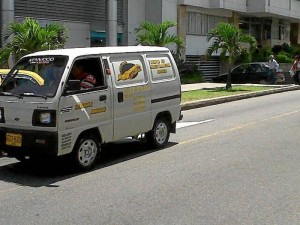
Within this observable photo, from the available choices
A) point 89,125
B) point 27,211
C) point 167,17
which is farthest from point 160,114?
point 167,17

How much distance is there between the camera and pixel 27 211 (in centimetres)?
609

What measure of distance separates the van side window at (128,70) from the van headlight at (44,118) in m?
1.55

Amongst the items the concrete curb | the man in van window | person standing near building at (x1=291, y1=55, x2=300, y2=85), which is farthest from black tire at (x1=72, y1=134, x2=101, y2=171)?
person standing near building at (x1=291, y1=55, x2=300, y2=85)

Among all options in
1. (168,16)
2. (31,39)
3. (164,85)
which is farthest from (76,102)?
(168,16)

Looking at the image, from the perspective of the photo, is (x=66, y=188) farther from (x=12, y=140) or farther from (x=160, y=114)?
(x=160, y=114)

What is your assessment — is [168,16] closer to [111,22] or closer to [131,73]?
[111,22]

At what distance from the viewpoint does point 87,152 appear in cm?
819

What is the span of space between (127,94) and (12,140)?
2.11 meters

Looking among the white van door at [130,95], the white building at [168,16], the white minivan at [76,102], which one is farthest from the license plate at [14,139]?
the white building at [168,16]

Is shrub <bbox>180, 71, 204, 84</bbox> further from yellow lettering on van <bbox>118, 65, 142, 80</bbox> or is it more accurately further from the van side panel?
yellow lettering on van <bbox>118, 65, 142, 80</bbox>

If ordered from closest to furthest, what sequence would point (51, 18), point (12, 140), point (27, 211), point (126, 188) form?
point (27, 211) → point (126, 188) → point (12, 140) → point (51, 18)

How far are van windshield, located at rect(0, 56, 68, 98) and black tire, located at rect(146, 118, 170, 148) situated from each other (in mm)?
2606

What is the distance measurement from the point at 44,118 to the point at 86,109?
0.73 meters

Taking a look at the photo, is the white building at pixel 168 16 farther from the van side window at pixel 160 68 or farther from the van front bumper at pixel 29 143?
the van front bumper at pixel 29 143
